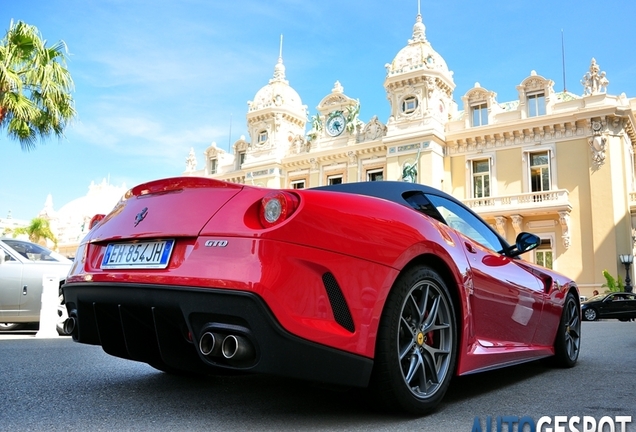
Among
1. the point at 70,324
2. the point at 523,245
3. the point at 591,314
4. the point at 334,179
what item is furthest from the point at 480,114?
the point at 70,324

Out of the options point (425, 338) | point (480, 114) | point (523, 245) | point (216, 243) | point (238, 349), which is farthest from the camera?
point (480, 114)

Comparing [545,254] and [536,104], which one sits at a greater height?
[536,104]

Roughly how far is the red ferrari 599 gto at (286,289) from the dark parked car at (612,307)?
18.6 meters

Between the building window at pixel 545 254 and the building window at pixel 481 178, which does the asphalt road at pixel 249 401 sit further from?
the building window at pixel 481 178

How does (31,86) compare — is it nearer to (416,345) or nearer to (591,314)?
(416,345)

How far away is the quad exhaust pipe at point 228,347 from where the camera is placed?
2.09 meters

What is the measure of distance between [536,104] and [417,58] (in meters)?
6.40

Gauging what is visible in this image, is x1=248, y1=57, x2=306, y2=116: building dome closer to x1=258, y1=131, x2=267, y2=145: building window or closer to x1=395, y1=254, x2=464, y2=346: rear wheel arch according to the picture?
x1=258, y1=131, x2=267, y2=145: building window

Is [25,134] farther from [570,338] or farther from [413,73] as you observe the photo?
[413,73]

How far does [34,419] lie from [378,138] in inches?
1114

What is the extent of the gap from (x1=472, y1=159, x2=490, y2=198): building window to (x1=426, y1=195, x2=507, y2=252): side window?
935 inches

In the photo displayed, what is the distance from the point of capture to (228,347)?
2113mm

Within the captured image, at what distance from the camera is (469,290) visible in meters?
2.89

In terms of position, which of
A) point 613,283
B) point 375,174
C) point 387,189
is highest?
point 375,174
